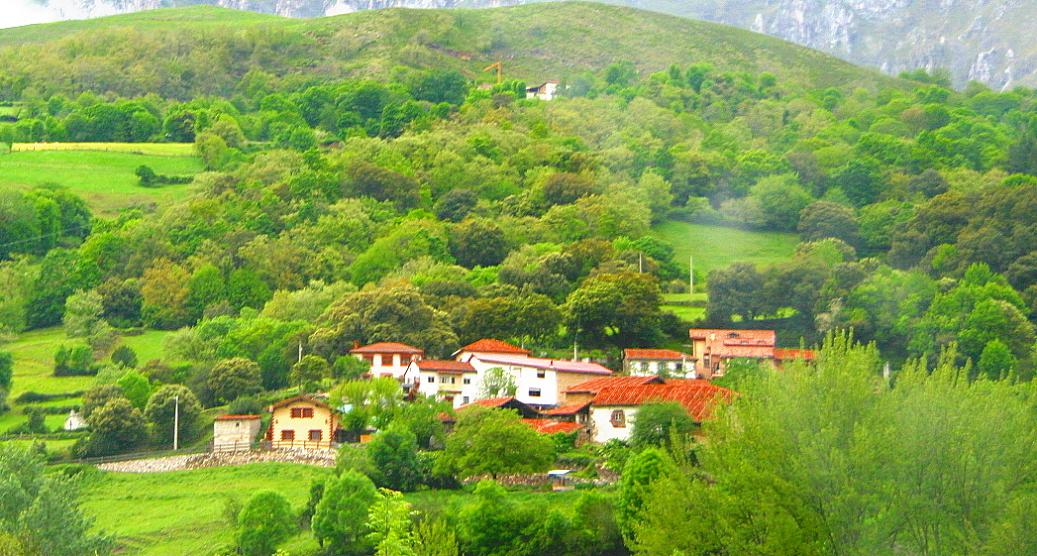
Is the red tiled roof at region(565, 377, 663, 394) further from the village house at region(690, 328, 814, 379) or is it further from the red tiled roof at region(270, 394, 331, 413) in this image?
the red tiled roof at region(270, 394, 331, 413)

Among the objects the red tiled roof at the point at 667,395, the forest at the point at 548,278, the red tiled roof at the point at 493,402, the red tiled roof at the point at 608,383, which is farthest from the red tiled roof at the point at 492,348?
the red tiled roof at the point at 667,395

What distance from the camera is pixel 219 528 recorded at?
50531 millimetres

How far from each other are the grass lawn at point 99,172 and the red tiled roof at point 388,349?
39608 millimetres

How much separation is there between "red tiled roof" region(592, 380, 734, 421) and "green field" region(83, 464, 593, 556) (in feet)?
18.8

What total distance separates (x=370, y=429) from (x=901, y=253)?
35.7m

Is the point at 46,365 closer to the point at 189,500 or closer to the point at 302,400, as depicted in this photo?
the point at 302,400

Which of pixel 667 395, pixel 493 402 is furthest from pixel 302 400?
pixel 667 395

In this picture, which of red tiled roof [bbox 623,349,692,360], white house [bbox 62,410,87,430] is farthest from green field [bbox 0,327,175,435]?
red tiled roof [bbox 623,349,692,360]

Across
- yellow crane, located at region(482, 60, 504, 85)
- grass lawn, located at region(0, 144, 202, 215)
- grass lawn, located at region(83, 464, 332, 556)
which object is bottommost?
grass lawn, located at region(83, 464, 332, 556)

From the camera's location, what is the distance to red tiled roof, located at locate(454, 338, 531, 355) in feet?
217

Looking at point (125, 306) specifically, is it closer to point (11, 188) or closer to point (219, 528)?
point (11, 188)

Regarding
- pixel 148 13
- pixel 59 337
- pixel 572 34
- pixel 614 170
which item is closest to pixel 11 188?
pixel 59 337

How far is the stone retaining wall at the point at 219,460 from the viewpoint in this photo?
58.8 m

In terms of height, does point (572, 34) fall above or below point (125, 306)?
above
